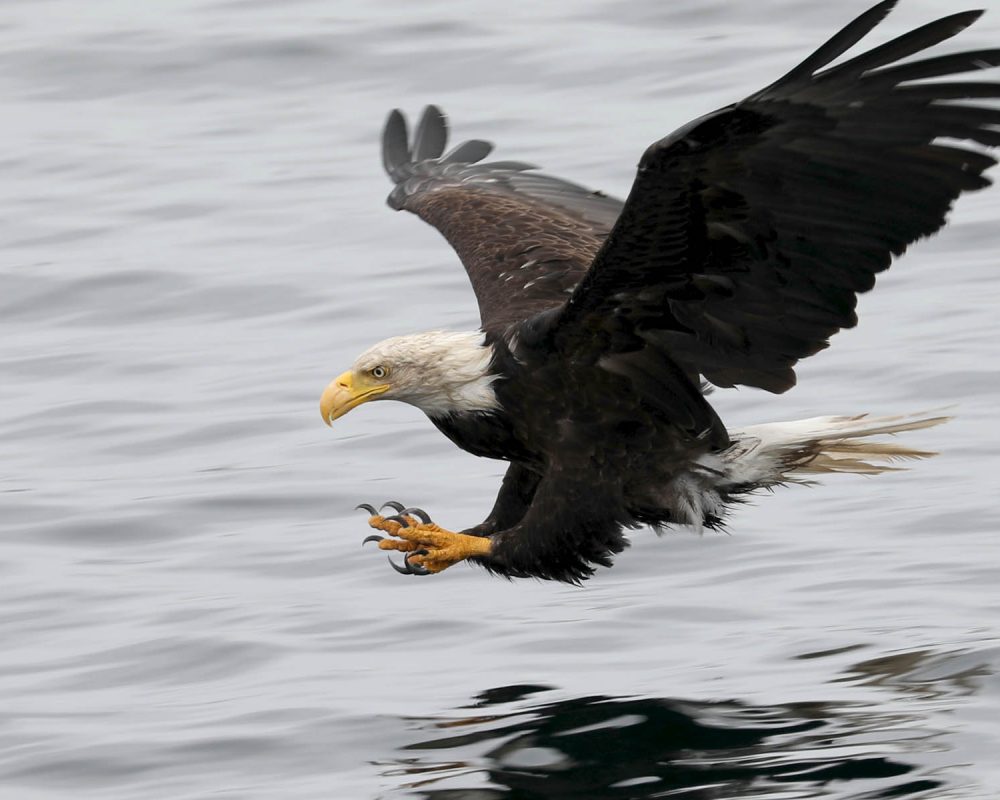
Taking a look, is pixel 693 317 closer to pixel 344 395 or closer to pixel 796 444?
pixel 796 444

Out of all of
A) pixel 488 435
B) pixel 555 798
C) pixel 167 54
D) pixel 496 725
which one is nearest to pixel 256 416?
pixel 488 435

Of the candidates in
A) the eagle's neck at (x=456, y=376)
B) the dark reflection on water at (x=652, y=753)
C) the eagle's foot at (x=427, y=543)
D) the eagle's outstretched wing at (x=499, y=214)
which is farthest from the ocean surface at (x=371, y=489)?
the eagle's outstretched wing at (x=499, y=214)

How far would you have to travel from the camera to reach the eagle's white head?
295 inches

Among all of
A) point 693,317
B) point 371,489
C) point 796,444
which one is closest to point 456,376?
point 693,317

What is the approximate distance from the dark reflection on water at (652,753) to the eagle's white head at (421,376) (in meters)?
1.00

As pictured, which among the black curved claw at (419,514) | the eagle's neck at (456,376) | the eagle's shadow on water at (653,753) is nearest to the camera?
the eagle's shadow on water at (653,753)

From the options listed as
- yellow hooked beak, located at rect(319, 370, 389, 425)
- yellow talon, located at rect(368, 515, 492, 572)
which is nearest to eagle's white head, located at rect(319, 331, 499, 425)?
yellow hooked beak, located at rect(319, 370, 389, 425)

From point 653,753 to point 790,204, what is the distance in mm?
1571

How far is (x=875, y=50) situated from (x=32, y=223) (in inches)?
335

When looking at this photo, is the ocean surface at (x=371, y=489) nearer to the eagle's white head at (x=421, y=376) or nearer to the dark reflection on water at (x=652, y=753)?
the dark reflection on water at (x=652, y=753)

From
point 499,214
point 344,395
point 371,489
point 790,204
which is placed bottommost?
point 371,489

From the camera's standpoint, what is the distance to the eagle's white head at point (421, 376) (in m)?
7.50

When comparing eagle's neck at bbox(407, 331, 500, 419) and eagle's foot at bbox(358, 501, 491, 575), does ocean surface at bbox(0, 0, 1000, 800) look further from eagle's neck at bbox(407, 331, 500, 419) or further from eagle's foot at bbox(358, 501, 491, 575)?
eagle's neck at bbox(407, 331, 500, 419)

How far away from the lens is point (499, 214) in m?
9.11
